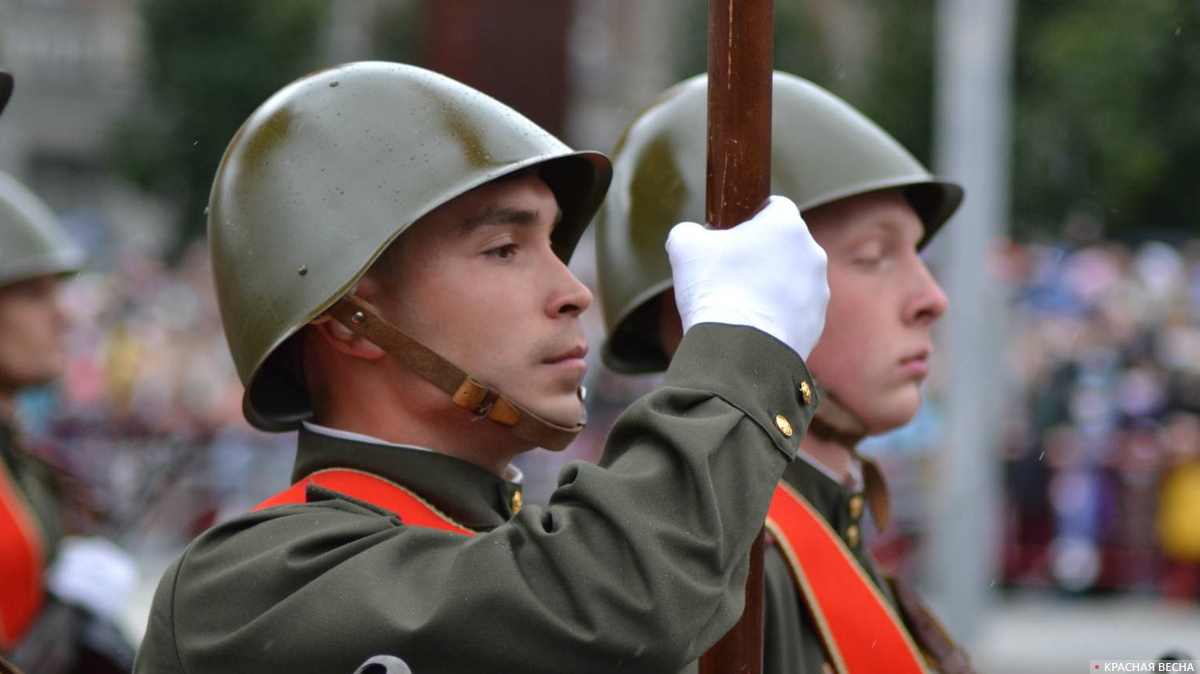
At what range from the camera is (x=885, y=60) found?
3238 centimetres

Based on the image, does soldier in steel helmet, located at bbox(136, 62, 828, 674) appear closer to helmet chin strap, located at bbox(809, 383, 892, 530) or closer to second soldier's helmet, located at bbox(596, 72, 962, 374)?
second soldier's helmet, located at bbox(596, 72, 962, 374)

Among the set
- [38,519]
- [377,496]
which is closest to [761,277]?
[377,496]

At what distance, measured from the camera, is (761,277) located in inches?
98.3

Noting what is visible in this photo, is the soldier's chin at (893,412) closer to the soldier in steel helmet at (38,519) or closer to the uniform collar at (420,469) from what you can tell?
the uniform collar at (420,469)

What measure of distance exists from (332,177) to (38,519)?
328 cm

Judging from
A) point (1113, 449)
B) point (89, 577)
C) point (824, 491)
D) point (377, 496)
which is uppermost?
point (377, 496)

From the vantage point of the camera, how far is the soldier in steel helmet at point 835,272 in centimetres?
348

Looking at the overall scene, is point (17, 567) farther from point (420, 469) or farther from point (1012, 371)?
point (1012, 371)

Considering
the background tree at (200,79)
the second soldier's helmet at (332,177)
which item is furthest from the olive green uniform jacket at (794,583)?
the background tree at (200,79)

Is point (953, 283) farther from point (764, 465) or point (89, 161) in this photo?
point (89, 161)

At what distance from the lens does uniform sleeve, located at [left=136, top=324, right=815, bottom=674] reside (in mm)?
2303

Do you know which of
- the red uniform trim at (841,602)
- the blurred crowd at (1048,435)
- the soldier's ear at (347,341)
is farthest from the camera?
the blurred crowd at (1048,435)

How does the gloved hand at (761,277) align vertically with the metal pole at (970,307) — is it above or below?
above

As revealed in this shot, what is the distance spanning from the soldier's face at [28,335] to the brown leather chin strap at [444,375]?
11.2 feet
